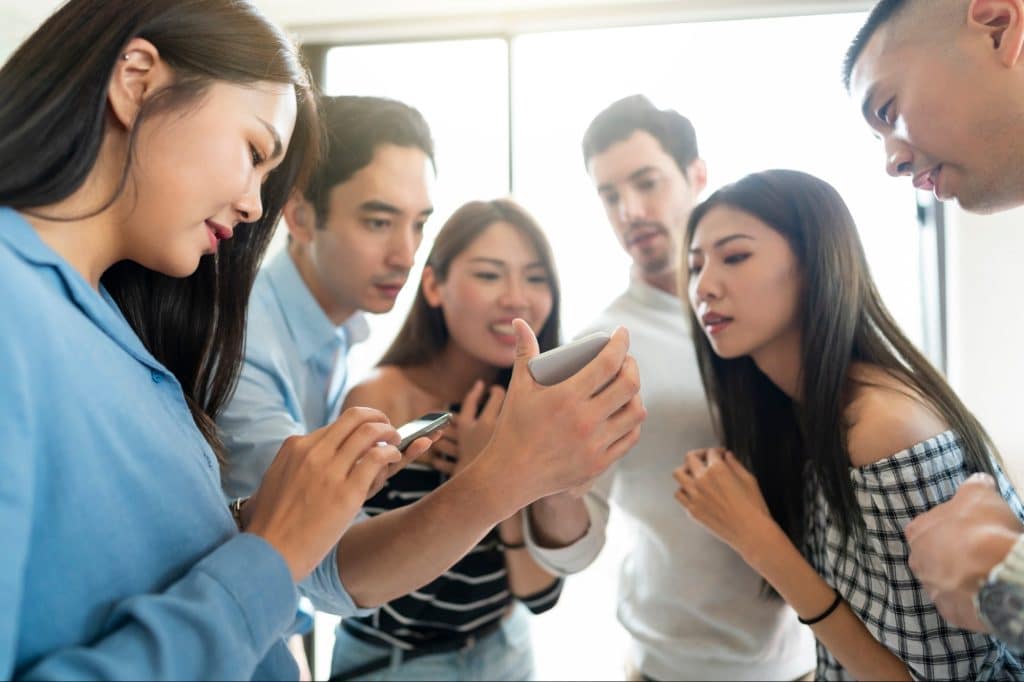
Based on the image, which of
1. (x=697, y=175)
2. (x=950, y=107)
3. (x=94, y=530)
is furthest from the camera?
(x=697, y=175)

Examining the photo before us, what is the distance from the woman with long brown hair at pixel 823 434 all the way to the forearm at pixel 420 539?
0.45 m

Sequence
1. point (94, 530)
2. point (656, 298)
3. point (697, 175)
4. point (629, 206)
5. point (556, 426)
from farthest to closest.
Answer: point (697, 175), point (629, 206), point (656, 298), point (556, 426), point (94, 530)

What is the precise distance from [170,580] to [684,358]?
111 cm

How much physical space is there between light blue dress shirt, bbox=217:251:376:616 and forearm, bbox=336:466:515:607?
1.0 inches

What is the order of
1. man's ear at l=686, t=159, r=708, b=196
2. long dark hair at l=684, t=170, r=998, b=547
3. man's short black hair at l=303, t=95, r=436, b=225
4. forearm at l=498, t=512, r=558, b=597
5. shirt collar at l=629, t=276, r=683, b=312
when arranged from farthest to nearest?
1. man's ear at l=686, t=159, r=708, b=196
2. shirt collar at l=629, t=276, r=683, b=312
3. man's short black hair at l=303, t=95, r=436, b=225
4. forearm at l=498, t=512, r=558, b=597
5. long dark hair at l=684, t=170, r=998, b=547

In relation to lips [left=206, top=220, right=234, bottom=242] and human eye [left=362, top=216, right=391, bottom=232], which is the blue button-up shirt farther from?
lips [left=206, top=220, right=234, bottom=242]

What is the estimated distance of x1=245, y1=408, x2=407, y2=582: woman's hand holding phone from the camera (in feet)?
2.15

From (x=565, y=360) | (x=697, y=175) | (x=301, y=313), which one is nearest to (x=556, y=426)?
(x=565, y=360)

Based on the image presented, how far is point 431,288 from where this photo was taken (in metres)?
1.51

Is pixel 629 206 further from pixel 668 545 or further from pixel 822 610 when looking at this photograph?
pixel 822 610

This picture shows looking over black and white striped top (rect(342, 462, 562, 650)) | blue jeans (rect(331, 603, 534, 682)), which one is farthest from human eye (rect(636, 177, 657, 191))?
blue jeans (rect(331, 603, 534, 682))

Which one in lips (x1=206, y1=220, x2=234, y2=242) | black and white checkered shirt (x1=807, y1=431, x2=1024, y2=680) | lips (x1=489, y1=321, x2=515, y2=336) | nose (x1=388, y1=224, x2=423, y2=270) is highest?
lips (x1=206, y1=220, x2=234, y2=242)

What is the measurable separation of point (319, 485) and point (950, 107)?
0.88 metres

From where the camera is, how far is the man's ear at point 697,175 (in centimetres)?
183
